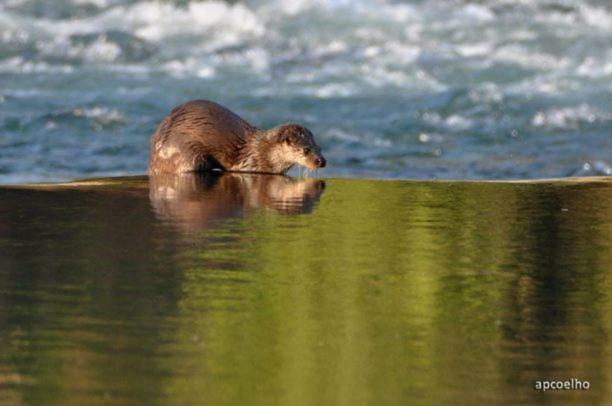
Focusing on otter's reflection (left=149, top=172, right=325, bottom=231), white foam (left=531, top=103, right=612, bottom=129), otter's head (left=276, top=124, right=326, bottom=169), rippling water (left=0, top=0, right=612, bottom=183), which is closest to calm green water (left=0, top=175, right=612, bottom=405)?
otter's reflection (left=149, top=172, right=325, bottom=231)

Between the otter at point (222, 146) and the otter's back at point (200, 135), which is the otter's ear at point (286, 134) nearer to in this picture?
the otter at point (222, 146)

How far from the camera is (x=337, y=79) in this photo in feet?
61.0

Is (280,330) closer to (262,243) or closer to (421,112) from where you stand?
(262,243)

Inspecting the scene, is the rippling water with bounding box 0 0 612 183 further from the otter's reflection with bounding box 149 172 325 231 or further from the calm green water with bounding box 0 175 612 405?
the calm green water with bounding box 0 175 612 405

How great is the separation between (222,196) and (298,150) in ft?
5.96

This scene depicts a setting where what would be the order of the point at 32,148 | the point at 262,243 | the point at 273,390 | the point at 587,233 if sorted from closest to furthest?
the point at 273,390, the point at 262,243, the point at 587,233, the point at 32,148

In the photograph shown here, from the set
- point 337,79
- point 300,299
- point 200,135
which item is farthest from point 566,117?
point 300,299

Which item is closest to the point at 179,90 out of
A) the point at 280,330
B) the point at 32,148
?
the point at 32,148

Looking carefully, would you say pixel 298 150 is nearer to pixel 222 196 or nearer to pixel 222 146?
pixel 222 146

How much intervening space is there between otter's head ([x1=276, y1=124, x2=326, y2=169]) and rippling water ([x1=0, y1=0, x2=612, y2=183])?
53.9 inches

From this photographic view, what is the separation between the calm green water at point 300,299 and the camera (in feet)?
15.8

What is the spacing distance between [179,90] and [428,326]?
12.9 metres

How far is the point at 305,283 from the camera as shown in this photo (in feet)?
21.2

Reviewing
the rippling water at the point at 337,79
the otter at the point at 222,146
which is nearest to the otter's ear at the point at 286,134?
the otter at the point at 222,146
